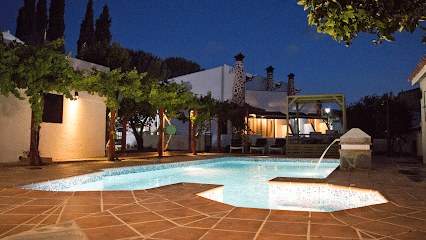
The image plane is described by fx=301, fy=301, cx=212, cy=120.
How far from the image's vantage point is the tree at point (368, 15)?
2295 mm

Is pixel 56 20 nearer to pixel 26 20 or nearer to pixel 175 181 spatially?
pixel 26 20

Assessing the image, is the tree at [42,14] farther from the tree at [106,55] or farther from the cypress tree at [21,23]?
the tree at [106,55]

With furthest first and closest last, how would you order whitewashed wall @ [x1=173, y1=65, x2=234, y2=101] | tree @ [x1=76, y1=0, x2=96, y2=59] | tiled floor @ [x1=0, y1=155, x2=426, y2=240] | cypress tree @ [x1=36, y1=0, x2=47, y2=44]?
cypress tree @ [x1=36, y1=0, x2=47, y2=44] < tree @ [x1=76, y1=0, x2=96, y2=59] < whitewashed wall @ [x1=173, y1=65, x2=234, y2=101] < tiled floor @ [x1=0, y1=155, x2=426, y2=240]

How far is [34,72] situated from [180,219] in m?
6.65

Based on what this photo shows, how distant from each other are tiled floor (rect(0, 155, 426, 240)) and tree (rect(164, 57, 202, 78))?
37456mm

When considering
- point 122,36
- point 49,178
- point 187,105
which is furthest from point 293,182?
point 122,36

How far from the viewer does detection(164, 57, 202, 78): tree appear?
134 feet

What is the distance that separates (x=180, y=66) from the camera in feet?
138

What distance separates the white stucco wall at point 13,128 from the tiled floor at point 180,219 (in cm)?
634

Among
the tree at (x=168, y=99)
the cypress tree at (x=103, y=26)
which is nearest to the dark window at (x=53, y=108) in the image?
the tree at (x=168, y=99)

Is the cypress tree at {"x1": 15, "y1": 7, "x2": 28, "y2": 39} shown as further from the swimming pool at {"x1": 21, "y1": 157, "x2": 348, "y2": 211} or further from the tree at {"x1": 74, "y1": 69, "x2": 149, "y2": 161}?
the swimming pool at {"x1": 21, "y1": 157, "x2": 348, "y2": 211}

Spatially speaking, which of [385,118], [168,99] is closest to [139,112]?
[168,99]

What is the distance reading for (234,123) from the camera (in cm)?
1914

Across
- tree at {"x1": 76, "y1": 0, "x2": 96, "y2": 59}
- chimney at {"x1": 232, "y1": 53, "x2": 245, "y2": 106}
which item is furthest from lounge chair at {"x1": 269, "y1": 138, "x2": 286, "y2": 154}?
tree at {"x1": 76, "y1": 0, "x2": 96, "y2": 59}
